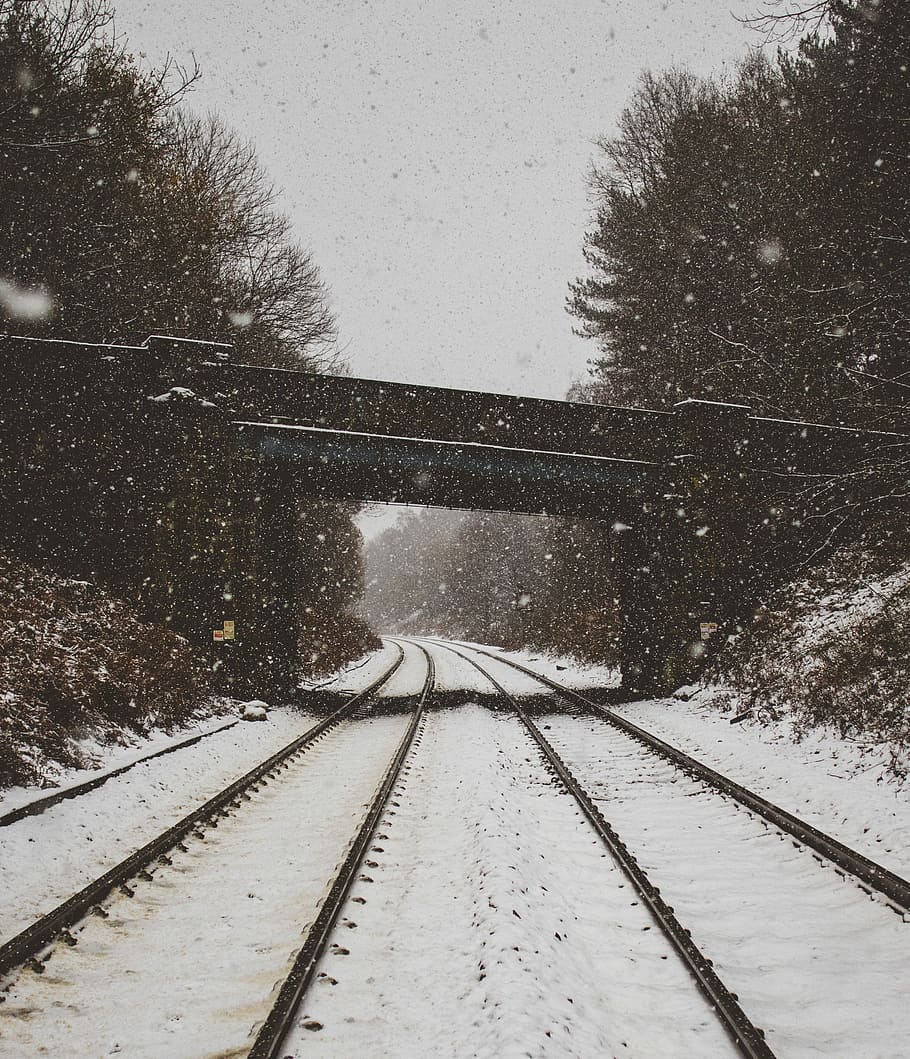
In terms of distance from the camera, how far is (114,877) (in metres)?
5.38

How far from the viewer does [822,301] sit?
56.7 ft

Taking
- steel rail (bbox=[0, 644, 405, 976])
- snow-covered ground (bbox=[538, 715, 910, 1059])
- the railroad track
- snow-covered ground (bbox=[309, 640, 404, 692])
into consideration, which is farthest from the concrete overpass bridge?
snow-covered ground (bbox=[538, 715, 910, 1059])

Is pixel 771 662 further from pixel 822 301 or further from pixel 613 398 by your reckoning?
pixel 613 398

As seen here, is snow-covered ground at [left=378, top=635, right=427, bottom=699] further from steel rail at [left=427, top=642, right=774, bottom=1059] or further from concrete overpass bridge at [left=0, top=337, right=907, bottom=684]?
steel rail at [left=427, top=642, right=774, bottom=1059]

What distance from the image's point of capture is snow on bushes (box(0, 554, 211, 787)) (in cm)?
802

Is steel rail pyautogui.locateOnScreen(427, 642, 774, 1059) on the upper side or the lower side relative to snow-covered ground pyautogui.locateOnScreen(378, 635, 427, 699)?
upper

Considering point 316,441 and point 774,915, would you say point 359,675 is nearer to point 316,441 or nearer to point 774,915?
point 316,441

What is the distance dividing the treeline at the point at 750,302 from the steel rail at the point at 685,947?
5540mm

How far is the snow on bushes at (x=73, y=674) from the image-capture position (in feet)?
26.3

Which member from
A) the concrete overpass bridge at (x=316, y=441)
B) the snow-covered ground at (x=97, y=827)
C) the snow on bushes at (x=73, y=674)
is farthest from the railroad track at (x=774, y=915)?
the concrete overpass bridge at (x=316, y=441)

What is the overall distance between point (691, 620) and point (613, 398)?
15059 millimetres

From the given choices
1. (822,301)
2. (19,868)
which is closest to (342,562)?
(822,301)

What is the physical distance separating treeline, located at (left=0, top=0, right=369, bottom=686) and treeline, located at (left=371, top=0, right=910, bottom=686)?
9.79m

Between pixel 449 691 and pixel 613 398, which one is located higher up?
pixel 613 398
